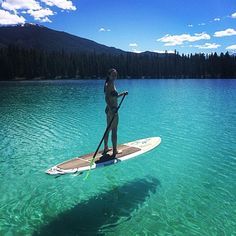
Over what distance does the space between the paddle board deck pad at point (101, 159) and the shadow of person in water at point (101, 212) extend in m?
1.31

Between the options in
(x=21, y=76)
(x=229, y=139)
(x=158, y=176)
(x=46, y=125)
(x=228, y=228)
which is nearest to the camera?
(x=228, y=228)

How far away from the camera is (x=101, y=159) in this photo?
541 inches

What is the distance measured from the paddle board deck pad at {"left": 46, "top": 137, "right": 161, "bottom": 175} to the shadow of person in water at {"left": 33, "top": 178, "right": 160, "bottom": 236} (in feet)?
4.29

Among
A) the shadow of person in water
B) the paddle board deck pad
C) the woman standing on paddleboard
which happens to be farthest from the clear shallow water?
the woman standing on paddleboard

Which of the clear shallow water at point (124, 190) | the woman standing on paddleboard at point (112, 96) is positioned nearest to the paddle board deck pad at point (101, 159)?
the woman standing on paddleboard at point (112, 96)

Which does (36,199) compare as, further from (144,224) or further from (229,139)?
(229,139)

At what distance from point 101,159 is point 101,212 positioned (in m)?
2.81

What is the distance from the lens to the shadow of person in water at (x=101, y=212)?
10250 mm

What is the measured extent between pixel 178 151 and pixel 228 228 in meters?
9.92

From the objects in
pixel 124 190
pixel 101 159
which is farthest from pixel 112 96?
pixel 124 190

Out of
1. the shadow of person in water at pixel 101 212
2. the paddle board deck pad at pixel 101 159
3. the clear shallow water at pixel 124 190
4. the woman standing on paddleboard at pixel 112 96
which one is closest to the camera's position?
the shadow of person in water at pixel 101 212

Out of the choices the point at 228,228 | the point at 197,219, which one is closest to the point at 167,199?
the point at 197,219

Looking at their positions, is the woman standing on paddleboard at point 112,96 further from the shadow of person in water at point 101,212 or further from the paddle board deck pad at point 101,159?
the shadow of person in water at point 101,212

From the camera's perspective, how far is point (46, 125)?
30.5m
